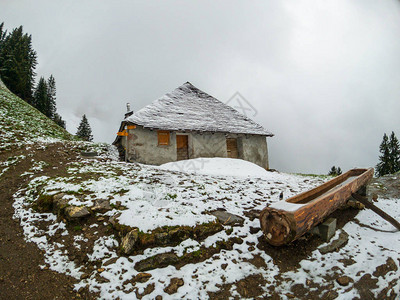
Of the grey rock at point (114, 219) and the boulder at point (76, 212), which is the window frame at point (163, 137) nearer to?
the boulder at point (76, 212)

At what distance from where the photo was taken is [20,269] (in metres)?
2.65

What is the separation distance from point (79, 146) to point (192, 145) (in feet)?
21.9

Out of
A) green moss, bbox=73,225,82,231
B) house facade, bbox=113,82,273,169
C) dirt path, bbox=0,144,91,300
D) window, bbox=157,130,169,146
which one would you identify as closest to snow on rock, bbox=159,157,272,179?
house facade, bbox=113,82,273,169

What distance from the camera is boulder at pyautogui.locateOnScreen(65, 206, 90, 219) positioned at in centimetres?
356

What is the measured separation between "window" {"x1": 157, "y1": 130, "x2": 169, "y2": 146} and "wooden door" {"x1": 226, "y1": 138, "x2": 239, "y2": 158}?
4731mm

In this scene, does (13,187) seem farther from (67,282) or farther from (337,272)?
(337,272)

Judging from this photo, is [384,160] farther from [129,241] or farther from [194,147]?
[129,241]

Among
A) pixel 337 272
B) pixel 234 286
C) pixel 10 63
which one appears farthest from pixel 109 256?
pixel 10 63

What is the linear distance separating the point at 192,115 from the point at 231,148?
382 centimetres

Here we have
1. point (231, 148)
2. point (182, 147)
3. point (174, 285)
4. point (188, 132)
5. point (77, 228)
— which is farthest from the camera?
point (231, 148)

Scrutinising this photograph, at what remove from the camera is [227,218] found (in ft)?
12.8

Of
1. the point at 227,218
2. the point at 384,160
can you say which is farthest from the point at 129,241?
the point at 384,160

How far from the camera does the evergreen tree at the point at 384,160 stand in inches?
1032

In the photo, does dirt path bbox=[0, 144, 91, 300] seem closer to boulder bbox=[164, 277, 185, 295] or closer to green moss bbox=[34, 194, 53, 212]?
green moss bbox=[34, 194, 53, 212]
